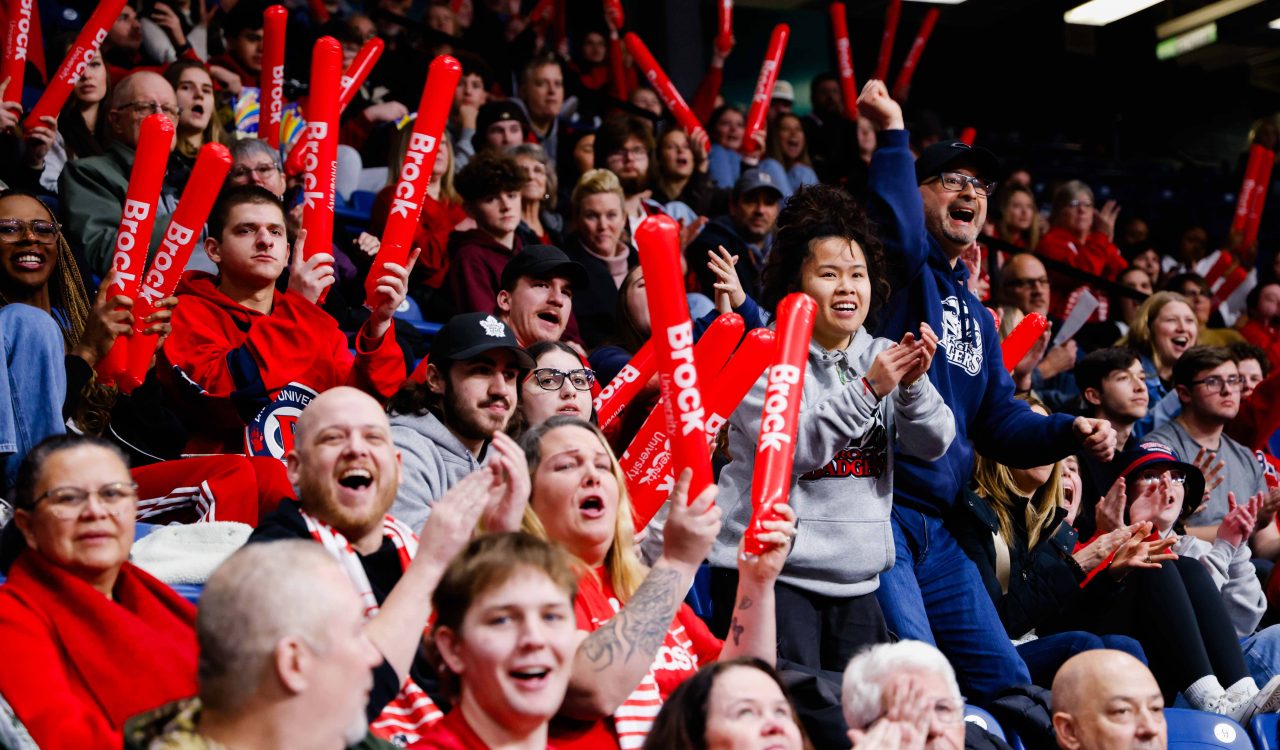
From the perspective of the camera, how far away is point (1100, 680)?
361 cm

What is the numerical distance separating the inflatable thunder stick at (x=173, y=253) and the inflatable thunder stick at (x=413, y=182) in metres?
0.44

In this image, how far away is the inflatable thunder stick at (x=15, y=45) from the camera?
202 inches

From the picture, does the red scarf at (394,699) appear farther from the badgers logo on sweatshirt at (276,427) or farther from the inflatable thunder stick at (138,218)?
the inflatable thunder stick at (138,218)

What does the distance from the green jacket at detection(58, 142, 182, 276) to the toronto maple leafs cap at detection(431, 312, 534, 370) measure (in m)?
1.48

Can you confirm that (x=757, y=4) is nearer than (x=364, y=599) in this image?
No

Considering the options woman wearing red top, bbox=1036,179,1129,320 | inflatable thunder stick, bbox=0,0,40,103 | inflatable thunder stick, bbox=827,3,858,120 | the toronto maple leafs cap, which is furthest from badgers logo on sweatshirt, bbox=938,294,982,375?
inflatable thunder stick, bbox=827,3,858,120

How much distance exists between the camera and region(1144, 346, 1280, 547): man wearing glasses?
618 centimetres

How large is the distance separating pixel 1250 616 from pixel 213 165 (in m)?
3.73

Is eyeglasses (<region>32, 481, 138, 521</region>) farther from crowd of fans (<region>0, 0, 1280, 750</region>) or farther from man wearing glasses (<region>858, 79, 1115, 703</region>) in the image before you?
man wearing glasses (<region>858, 79, 1115, 703</region>)

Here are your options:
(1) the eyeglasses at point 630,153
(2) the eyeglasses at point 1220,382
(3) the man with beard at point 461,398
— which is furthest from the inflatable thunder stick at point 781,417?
(1) the eyeglasses at point 630,153

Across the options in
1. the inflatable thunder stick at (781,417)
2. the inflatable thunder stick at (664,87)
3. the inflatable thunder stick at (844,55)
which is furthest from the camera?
the inflatable thunder stick at (844,55)

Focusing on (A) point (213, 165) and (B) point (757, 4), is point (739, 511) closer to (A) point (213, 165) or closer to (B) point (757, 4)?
(A) point (213, 165)

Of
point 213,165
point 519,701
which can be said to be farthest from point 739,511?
point 213,165

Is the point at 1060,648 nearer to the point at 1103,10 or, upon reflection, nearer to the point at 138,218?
the point at 138,218
